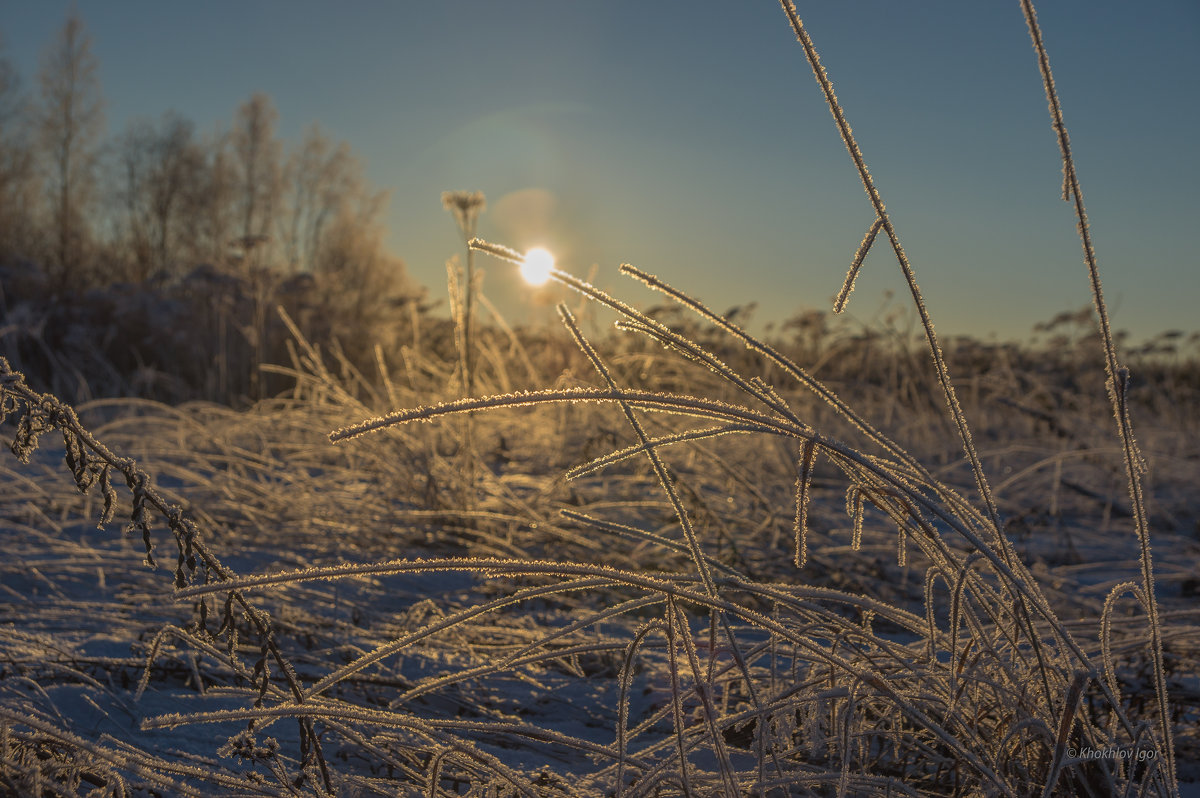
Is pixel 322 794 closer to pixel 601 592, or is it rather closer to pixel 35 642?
pixel 35 642

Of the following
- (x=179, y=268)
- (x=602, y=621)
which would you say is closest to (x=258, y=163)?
(x=179, y=268)

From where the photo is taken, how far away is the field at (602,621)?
28.2 inches

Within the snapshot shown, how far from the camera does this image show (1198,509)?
315 cm

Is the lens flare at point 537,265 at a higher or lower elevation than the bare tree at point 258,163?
lower

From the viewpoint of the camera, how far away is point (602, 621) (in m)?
1.01

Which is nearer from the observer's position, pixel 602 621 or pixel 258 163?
pixel 602 621

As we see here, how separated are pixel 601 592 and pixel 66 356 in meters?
7.58

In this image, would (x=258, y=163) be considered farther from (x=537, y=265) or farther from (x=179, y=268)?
(x=537, y=265)

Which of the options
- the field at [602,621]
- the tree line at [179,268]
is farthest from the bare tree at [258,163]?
the field at [602,621]

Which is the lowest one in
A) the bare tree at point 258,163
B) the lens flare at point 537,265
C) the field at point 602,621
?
the field at point 602,621

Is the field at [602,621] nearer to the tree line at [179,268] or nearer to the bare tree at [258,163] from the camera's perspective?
the tree line at [179,268]

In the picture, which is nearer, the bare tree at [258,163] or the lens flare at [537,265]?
the lens flare at [537,265]

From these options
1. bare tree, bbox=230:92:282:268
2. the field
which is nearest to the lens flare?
the field

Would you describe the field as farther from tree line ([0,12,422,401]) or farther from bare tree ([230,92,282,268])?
bare tree ([230,92,282,268])
